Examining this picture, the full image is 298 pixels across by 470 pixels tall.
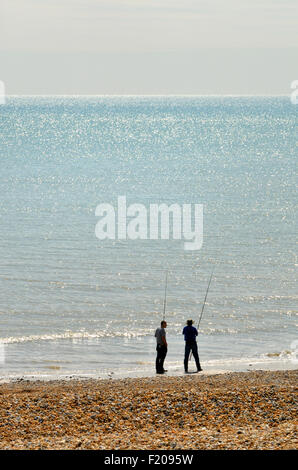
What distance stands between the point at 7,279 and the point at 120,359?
8619mm

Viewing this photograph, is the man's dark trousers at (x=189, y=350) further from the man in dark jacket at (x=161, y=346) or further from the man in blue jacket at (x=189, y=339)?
the man in dark jacket at (x=161, y=346)

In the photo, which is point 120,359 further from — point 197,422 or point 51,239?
point 51,239

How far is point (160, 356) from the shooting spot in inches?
641

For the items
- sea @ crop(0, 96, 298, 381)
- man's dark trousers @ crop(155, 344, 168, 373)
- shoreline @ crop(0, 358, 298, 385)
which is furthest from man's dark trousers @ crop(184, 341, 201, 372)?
man's dark trousers @ crop(155, 344, 168, 373)

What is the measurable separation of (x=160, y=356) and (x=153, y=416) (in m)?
4.91

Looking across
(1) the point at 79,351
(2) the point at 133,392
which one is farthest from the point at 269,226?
(2) the point at 133,392

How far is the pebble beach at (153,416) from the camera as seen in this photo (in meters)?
9.76

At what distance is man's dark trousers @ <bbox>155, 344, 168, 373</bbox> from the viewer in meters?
16.2

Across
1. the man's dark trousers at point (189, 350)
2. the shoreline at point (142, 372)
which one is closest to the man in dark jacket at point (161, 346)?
the shoreline at point (142, 372)


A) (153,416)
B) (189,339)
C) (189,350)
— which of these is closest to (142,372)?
(189,350)

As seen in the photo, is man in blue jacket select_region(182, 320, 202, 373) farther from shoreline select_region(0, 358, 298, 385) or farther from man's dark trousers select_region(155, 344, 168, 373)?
man's dark trousers select_region(155, 344, 168, 373)

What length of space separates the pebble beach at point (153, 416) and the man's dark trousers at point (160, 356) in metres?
1.93

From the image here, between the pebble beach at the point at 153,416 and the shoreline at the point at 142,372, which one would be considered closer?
the pebble beach at the point at 153,416

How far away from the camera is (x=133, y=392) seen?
12922 mm
